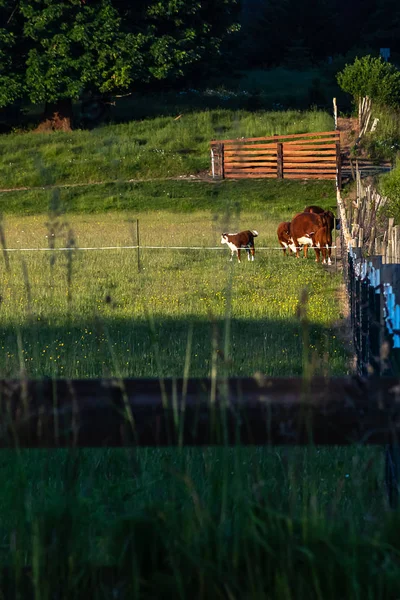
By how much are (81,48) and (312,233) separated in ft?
86.8

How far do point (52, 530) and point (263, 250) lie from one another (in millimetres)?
16761

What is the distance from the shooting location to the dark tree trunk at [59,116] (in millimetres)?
41906

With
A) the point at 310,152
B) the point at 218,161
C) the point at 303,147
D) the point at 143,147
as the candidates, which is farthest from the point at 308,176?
the point at 143,147

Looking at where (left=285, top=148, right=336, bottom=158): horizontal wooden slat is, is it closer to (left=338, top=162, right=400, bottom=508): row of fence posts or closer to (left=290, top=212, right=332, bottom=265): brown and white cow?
(left=290, top=212, right=332, bottom=265): brown and white cow

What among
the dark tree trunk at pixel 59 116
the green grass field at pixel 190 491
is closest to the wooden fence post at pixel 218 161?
the dark tree trunk at pixel 59 116

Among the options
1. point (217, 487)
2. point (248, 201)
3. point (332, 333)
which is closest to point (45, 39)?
point (248, 201)

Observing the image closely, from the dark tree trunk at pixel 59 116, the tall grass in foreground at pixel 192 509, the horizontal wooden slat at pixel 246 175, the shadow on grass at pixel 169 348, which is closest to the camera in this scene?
the tall grass in foreground at pixel 192 509

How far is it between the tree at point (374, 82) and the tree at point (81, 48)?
8.17m

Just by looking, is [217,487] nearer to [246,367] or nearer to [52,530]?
[52,530]

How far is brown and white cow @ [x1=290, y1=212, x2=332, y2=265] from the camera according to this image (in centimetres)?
1758

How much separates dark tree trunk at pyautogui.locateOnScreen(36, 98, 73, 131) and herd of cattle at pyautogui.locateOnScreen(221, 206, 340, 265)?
25168 mm

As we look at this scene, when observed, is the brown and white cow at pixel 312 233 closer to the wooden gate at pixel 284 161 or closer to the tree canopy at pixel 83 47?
the wooden gate at pixel 284 161

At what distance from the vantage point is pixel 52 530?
274cm

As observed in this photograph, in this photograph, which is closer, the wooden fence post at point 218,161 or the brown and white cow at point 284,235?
the brown and white cow at point 284,235
